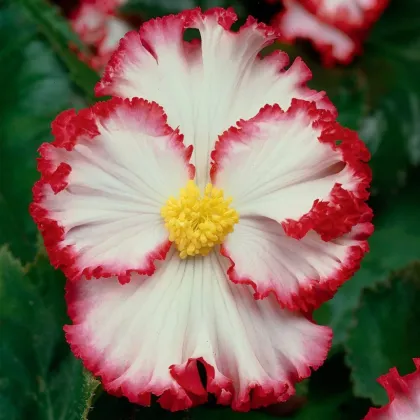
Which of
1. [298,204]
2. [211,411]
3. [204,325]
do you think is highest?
[298,204]

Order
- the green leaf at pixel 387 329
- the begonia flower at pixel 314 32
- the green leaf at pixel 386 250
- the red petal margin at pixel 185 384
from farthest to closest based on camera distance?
the begonia flower at pixel 314 32 → the green leaf at pixel 386 250 → the green leaf at pixel 387 329 → the red petal margin at pixel 185 384

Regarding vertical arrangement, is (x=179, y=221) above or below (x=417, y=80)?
below

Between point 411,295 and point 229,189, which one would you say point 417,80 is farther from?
point 229,189

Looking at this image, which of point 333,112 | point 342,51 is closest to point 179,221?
point 333,112

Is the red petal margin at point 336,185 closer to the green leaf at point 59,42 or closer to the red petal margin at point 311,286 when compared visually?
the red petal margin at point 311,286

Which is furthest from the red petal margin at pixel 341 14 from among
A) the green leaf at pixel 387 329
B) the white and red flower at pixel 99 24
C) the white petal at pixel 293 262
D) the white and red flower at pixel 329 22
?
the white petal at pixel 293 262

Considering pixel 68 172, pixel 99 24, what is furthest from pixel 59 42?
pixel 68 172

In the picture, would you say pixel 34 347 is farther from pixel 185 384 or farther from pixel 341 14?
pixel 341 14
